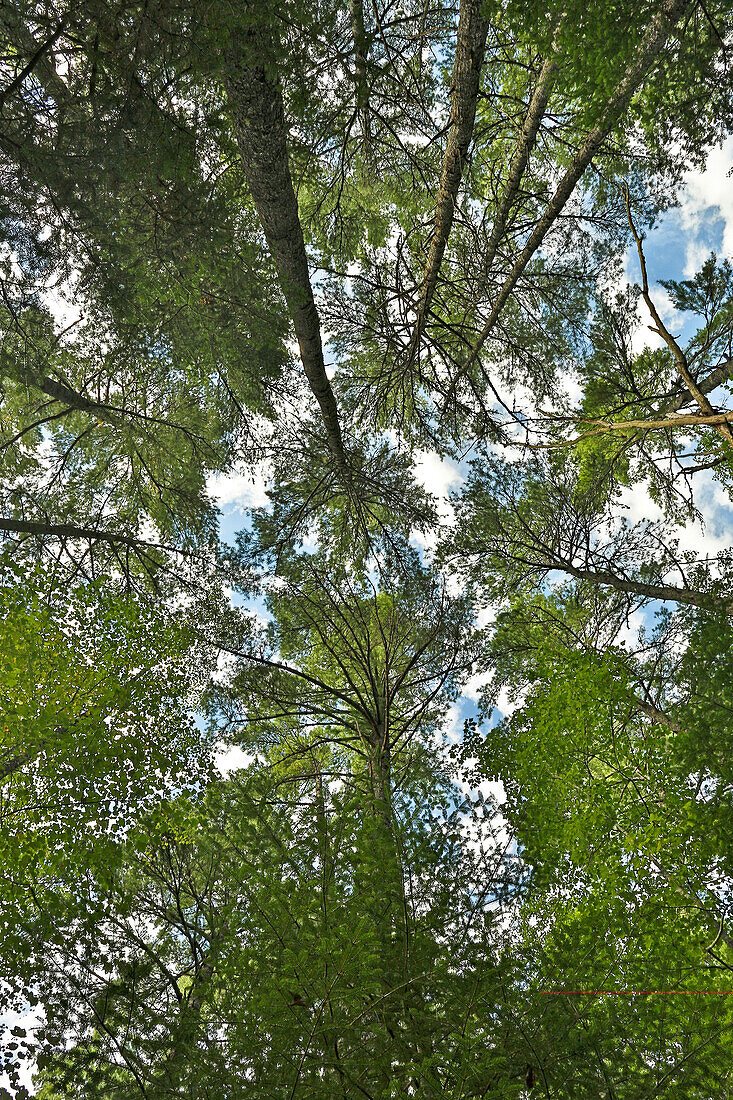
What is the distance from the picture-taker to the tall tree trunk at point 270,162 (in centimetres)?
346

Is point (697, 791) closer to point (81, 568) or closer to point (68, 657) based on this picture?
point (68, 657)

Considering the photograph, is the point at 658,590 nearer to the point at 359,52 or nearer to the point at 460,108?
the point at 460,108

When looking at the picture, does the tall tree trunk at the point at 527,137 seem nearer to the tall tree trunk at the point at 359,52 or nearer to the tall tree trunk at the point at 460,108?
the tall tree trunk at the point at 460,108

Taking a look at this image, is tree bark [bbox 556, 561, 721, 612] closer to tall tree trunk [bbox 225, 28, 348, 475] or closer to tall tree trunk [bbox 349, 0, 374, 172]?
tall tree trunk [bbox 225, 28, 348, 475]

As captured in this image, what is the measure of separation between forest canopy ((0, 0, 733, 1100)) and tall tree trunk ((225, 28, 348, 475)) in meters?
0.04

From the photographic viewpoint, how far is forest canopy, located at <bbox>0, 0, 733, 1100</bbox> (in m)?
3.30

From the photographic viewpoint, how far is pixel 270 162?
176 inches

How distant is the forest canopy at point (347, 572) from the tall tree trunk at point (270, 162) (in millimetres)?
38

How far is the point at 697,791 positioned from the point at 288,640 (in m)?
6.14

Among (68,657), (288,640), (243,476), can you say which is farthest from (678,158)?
(68,657)

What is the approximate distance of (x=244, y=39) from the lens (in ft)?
11.0

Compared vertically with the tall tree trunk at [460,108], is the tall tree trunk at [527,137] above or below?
above

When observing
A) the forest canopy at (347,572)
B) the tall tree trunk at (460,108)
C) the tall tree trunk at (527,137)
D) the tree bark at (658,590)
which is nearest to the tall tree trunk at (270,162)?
the forest canopy at (347,572)

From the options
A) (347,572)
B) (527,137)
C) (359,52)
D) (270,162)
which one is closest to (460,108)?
(527,137)
